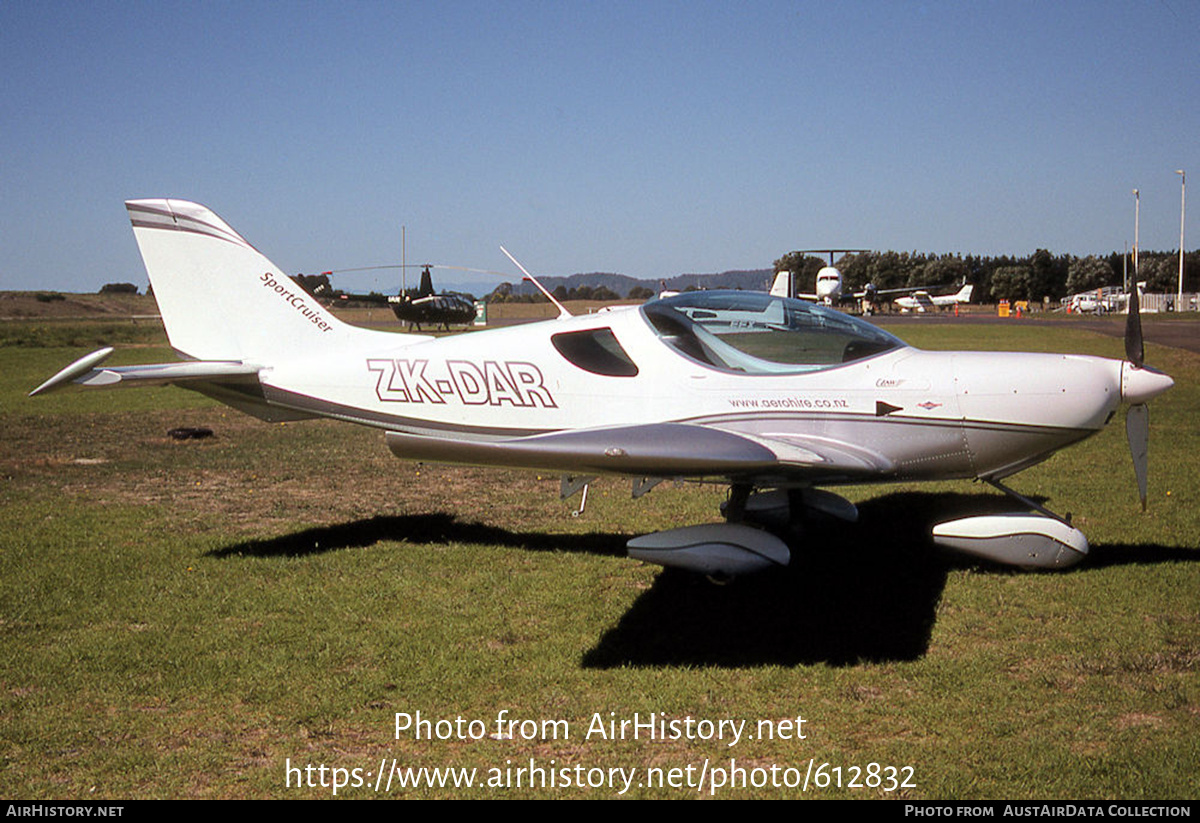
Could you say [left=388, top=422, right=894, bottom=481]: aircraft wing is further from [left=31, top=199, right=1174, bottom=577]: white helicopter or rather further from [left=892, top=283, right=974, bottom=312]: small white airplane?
[left=892, top=283, right=974, bottom=312]: small white airplane

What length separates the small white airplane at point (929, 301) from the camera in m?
80.4

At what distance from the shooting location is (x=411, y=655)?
5.32m

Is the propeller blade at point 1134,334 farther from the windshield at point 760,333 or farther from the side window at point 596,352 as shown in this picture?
the side window at point 596,352

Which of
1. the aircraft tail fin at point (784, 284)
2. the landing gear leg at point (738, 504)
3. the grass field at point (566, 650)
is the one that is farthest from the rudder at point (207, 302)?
the aircraft tail fin at point (784, 284)

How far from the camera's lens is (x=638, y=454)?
5.27m

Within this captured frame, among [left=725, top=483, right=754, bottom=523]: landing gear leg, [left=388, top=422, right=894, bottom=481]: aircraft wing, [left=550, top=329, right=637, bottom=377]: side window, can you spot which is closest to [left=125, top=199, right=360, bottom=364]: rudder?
[left=550, top=329, right=637, bottom=377]: side window

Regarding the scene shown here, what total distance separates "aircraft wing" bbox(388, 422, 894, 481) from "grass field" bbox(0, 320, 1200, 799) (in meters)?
1.07

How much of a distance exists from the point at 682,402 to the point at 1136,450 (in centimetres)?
322

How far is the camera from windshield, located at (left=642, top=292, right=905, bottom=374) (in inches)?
252

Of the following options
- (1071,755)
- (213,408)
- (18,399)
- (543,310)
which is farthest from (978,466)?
(543,310)

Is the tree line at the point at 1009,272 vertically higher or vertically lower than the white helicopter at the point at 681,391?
higher

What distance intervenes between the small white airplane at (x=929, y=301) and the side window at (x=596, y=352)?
2915 inches
